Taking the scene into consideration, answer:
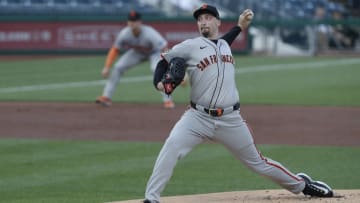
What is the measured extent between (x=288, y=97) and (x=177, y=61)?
10.9 metres

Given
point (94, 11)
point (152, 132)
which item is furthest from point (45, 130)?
point (94, 11)

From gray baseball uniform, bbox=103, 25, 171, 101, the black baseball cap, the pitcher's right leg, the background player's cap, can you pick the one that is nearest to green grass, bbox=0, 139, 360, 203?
the pitcher's right leg

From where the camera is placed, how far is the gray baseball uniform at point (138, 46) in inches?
619

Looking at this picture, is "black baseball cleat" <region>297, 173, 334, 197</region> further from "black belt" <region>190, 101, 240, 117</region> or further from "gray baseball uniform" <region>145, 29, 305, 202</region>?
"black belt" <region>190, 101, 240, 117</region>

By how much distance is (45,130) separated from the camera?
13367 millimetres

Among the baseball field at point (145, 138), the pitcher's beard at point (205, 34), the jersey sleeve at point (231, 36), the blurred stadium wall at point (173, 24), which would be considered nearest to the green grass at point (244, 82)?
the baseball field at point (145, 138)

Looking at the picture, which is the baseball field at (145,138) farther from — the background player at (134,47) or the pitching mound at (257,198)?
the background player at (134,47)

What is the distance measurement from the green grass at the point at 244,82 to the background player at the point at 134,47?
4.17 feet

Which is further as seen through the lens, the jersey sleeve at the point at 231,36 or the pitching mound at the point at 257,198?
the jersey sleeve at the point at 231,36

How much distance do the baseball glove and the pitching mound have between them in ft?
3.61

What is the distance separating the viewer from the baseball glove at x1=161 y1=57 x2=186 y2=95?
23.8ft

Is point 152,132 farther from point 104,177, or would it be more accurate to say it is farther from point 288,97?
point 288,97

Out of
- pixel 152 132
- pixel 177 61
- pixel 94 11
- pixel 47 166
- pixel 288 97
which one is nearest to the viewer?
pixel 177 61

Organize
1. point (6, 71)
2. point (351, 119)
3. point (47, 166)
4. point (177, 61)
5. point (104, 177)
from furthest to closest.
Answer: point (6, 71)
point (351, 119)
point (47, 166)
point (104, 177)
point (177, 61)
